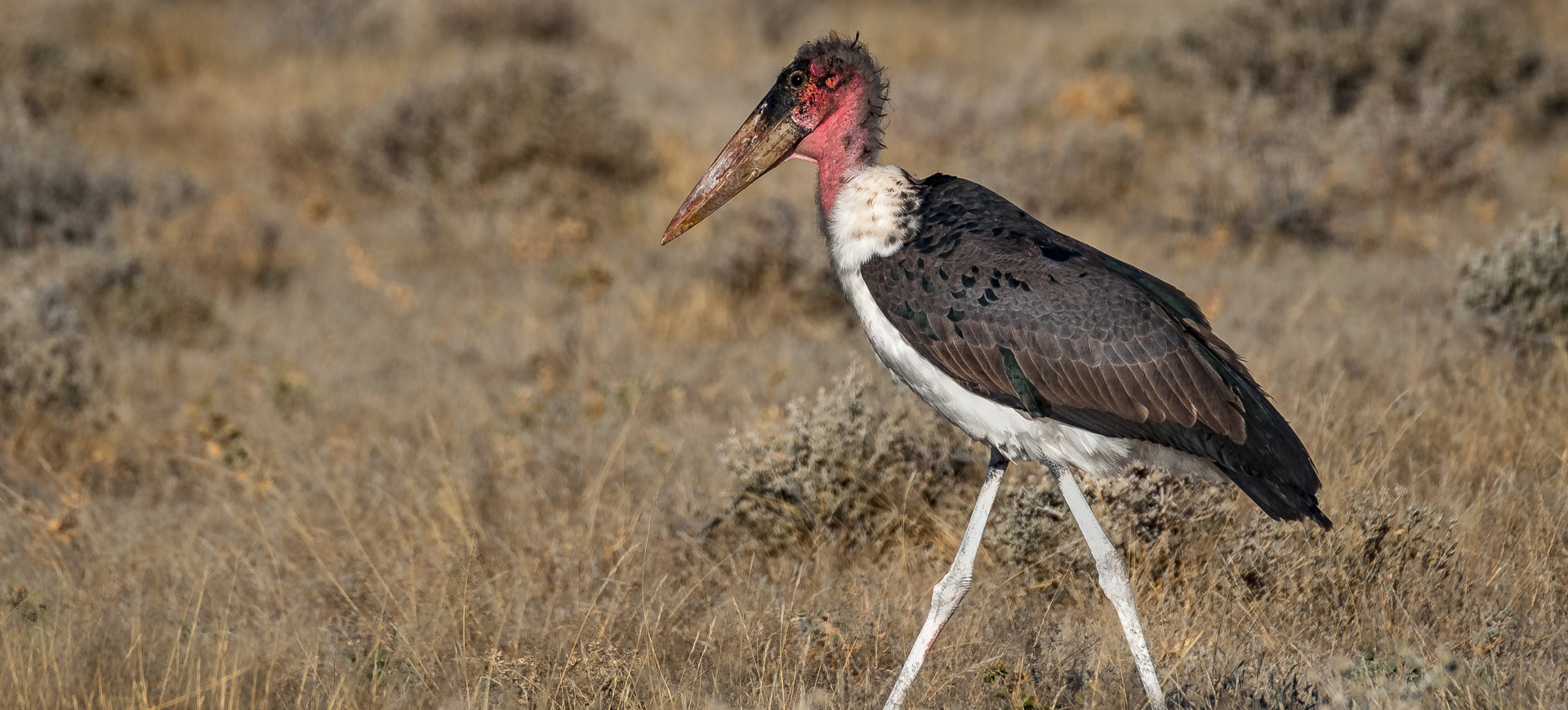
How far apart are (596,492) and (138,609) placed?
1.51m

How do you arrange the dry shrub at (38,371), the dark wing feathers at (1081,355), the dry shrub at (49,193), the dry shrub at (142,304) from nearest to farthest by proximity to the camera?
the dark wing feathers at (1081,355)
the dry shrub at (38,371)
the dry shrub at (142,304)
the dry shrub at (49,193)

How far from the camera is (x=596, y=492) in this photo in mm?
4738

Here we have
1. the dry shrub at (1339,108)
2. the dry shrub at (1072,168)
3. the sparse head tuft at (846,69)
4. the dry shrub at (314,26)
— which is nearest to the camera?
the sparse head tuft at (846,69)

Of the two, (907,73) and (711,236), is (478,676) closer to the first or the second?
(711,236)

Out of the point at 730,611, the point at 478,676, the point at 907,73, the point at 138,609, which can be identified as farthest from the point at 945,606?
the point at 907,73

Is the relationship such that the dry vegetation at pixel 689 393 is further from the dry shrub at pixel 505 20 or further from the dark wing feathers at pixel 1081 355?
the dry shrub at pixel 505 20

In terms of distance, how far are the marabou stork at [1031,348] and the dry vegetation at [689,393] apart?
0.54 meters

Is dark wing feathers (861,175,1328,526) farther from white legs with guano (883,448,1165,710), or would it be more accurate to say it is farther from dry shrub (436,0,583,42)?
dry shrub (436,0,583,42)

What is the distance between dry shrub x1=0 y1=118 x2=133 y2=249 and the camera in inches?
329

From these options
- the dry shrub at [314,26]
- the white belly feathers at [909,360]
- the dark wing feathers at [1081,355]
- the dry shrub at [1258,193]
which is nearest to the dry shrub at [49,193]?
the dry shrub at [314,26]

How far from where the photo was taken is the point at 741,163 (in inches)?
146

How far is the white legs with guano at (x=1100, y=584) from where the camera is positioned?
3.29 metres

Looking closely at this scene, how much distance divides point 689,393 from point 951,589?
3.02 metres

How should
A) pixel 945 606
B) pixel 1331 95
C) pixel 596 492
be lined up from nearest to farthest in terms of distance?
A: pixel 945 606, pixel 596 492, pixel 1331 95
